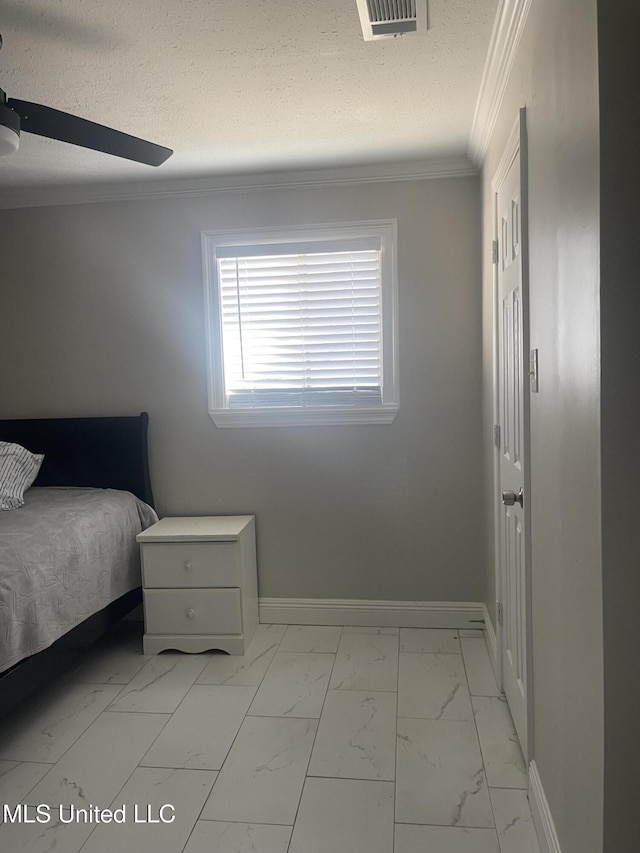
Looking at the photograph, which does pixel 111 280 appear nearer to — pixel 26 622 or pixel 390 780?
pixel 26 622

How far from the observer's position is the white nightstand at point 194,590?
10.00 feet

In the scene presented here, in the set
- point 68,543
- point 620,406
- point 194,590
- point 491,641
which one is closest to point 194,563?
point 194,590

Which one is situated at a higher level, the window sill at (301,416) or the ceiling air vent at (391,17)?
the ceiling air vent at (391,17)

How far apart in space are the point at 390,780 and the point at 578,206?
1823 mm

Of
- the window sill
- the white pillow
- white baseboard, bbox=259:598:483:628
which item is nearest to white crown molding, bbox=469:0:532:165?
the window sill

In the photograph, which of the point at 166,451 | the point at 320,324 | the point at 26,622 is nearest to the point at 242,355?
the point at 320,324

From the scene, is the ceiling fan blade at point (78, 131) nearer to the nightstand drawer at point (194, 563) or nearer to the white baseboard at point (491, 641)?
the nightstand drawer at point (194, 563)

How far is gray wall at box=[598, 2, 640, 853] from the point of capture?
3.55ft

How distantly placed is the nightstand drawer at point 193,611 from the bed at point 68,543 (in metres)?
0.17

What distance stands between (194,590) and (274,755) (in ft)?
3.37

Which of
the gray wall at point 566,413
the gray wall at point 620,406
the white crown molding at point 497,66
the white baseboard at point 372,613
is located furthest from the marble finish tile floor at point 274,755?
the white crown molding at point 497,66

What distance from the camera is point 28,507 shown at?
9.86 ft

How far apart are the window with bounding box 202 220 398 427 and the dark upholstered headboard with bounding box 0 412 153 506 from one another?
0.49 m

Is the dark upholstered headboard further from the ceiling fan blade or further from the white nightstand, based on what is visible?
the ceiling fan blade
